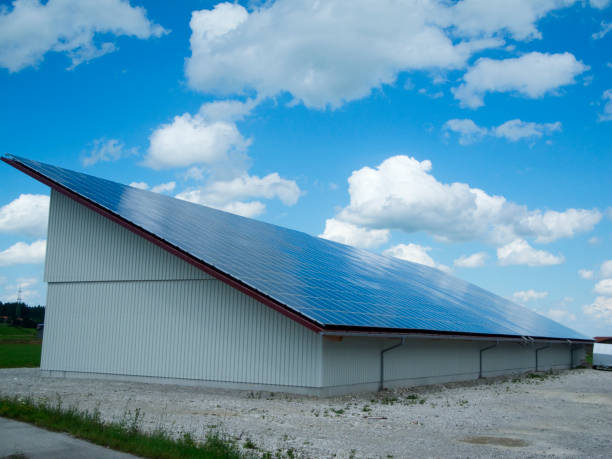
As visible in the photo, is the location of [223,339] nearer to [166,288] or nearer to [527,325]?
[166,288]

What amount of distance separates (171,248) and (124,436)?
9.99 meters

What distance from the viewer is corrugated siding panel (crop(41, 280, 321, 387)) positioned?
1753 centimetres

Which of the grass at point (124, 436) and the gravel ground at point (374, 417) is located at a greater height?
the grass at point (124, 436)

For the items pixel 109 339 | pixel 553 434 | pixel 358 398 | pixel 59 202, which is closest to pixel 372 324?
pixel 358 398

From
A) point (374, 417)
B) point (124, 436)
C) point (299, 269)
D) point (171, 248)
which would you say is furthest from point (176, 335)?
point (124, 436)

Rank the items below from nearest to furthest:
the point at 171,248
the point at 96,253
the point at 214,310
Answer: the point at 171,248 → the point at 214,310 → the point at 96,253

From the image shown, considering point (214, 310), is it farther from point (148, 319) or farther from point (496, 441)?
point (496, 441)

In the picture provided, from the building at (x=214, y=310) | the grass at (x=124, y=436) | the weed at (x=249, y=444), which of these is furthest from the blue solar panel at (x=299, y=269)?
the grass at (x=124, y=436)

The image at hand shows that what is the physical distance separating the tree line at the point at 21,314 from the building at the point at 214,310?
7852 centimetres

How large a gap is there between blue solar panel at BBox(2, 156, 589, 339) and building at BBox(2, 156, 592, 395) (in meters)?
0.10

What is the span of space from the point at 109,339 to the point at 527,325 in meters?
24.6

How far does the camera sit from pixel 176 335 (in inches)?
778

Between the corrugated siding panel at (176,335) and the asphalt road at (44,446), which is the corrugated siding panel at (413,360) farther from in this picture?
the asphalt road at (44,446)

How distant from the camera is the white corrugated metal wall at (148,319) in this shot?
17.8 m
